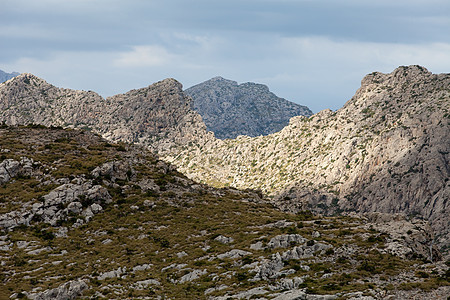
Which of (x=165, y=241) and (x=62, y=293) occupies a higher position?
(x=165, y=241)

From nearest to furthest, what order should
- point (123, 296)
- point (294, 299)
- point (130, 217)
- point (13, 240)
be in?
1. point (294, 299)
2. point (123, 296)
3. point (13, 240)
4. point (130, 217)

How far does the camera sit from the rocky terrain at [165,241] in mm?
54938

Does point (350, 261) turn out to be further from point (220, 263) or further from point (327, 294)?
point (220, 263)

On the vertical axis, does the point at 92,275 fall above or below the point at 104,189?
below

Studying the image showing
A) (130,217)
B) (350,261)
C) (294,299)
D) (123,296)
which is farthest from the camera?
(130,217)

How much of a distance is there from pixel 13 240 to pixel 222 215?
3975 cm

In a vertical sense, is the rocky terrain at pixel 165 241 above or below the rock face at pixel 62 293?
above

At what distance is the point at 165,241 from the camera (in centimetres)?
7738

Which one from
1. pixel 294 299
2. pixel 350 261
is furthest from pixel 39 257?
pixel 350 261

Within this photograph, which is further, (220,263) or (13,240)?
(13,240)

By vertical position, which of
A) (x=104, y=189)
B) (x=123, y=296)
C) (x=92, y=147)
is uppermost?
(x=92, y=147)

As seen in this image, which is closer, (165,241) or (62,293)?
(62,293)

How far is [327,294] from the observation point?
4772 cm

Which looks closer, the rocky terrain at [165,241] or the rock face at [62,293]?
the rock face at [62,293]
